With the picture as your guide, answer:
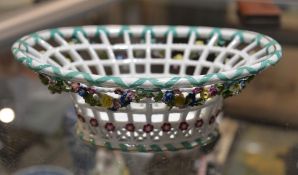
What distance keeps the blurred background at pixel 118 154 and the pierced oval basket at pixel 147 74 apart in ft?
0.12

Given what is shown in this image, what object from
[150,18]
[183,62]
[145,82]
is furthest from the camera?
[150,18]

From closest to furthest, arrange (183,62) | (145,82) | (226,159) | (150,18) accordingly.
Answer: (145,82), (226,159), (183,62), (150,18)

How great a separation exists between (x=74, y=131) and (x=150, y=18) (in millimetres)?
501

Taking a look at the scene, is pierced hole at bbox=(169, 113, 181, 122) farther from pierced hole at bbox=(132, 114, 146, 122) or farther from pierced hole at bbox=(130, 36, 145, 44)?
pierced hole at bbox=(130, 36, 145, 44)

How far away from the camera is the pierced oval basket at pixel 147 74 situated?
46 centimetres

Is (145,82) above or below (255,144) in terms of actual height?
above

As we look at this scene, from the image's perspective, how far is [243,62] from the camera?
0.59 metres

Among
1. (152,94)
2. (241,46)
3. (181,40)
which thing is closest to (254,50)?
(241,46)

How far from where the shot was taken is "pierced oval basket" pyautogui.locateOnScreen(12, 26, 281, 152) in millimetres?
460

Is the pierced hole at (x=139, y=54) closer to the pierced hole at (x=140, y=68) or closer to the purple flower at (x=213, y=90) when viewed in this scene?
the pierced hole at (x=140, y=68)

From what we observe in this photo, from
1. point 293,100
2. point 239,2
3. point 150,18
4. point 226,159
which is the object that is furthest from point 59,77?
point 239,2

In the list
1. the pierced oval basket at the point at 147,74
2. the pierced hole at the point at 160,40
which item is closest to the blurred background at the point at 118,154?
the pierced oval basket at the point at 147,74

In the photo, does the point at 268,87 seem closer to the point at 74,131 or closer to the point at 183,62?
the point at 183,62

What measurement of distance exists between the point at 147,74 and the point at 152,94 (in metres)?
0.24
